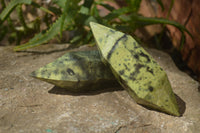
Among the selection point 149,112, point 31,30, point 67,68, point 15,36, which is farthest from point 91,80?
point 15,36

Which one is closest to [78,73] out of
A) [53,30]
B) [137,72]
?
[137,72]

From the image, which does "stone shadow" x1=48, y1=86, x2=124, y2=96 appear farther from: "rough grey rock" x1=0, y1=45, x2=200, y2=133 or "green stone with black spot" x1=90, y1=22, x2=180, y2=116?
"green stone with black spot" x1=90, y1=22, x2=180, y2=116

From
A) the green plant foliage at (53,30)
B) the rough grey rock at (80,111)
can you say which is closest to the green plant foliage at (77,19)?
the green plant foliage at (53,30)

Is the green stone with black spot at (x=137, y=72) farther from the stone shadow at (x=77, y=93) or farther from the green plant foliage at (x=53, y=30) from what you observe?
the green plant foliage at (x=53, y=30)

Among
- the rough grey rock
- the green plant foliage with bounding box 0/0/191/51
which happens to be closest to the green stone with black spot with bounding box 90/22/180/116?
the rough grey rock

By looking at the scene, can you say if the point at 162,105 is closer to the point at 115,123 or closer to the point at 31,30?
the point at 115,123

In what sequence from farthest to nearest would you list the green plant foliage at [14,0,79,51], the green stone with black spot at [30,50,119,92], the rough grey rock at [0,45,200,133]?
the green plant foliage at [14,0,79,51] < the green stone with black spot at [30,50,119,92] < the rough grey rock at [0,45,200,133]
